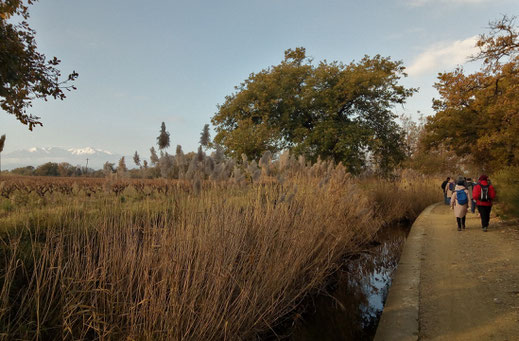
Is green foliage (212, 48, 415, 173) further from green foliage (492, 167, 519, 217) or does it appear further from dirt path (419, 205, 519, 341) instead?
dirt path (419, 205, 519, 341)

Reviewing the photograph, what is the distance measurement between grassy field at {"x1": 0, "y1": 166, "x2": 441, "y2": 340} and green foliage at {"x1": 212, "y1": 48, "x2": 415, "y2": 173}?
449 inches

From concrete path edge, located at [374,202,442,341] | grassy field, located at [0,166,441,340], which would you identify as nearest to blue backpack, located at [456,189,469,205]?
concrete path edge, located at [374,202,442,341]

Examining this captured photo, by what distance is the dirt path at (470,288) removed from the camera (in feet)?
8.68

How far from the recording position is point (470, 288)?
11.8 feet

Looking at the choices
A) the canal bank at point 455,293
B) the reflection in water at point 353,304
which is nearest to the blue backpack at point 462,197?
the canal bank at point 455,293

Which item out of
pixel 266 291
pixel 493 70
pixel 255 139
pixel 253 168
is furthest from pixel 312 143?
pixel 266 291

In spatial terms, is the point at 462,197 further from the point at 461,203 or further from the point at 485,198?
the point at 485,198

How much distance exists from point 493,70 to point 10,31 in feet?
51.9

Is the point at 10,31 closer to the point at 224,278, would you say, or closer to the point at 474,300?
the point at 224,278

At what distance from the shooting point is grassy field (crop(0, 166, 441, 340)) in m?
2.02

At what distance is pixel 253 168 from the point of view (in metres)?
4.33

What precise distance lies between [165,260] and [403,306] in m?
2.58

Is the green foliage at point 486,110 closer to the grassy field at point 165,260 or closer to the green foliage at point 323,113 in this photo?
the green foliage at point 323,113

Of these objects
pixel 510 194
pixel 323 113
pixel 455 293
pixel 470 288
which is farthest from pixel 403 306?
pixel 323 113
